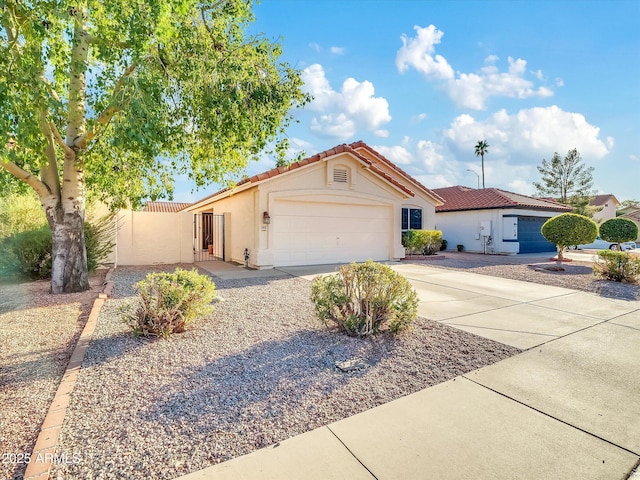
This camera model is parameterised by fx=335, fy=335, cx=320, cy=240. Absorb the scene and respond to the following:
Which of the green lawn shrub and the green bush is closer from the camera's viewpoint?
the green bush

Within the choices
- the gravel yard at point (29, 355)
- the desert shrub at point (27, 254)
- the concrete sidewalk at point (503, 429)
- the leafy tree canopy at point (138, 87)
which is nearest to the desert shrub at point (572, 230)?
the concrete sidewalk at point (503, 429)

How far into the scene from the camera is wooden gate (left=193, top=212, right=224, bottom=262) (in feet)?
56.3

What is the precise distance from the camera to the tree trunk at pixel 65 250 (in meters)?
7.71

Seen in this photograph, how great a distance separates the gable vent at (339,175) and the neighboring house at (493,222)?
12.4 m

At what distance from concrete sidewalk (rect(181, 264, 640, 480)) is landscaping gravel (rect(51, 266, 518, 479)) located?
8.2 inches

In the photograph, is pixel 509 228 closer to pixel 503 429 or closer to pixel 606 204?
pixel 503 429

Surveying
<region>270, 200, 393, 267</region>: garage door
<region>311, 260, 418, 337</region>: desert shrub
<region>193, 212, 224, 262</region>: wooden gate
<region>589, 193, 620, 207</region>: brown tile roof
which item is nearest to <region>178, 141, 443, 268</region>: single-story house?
<region>270, 200, 393, 267</region>: garage door

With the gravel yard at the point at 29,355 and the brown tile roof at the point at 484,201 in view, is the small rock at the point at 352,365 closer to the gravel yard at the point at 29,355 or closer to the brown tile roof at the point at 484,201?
the gravel yard at the point at 29,355

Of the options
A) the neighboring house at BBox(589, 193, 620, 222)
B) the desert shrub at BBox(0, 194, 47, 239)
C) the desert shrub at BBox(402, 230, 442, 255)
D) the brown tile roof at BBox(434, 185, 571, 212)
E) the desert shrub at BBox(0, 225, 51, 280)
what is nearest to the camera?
the desert shrub at BBox(0, 225, 51, 280)

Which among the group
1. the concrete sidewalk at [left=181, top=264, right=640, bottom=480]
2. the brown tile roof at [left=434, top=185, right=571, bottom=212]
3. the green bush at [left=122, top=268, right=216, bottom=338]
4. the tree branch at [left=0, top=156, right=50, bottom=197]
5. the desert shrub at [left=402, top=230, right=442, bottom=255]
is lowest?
the concrete sidewalk at [left=181, top=264, right=640, bottom=480]

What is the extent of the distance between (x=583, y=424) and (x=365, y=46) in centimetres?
1146

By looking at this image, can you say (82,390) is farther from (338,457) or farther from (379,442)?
(379,442)

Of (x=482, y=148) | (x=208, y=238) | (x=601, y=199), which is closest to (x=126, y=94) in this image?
(x=208, y=238)

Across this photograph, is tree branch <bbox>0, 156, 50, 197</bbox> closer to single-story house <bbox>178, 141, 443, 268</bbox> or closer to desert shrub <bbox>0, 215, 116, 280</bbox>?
desert shrub <bbox>0, 215, 116, 280</bbox>
